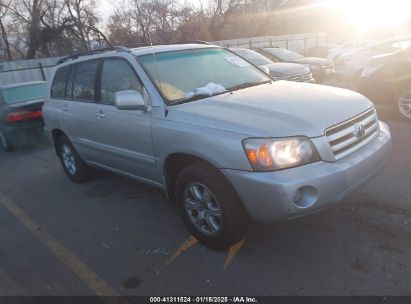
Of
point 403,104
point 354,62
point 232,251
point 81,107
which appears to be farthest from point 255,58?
point 232,251

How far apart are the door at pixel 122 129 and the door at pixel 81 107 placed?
7.5 inches

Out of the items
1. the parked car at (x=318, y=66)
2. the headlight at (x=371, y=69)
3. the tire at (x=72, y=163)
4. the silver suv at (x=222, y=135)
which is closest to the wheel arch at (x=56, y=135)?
the tire at (x=72, y=163)

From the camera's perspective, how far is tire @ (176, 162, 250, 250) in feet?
10.6

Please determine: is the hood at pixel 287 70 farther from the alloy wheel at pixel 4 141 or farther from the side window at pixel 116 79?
the alloy wheel at pixel 4 141

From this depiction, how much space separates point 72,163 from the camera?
5902 millimetres

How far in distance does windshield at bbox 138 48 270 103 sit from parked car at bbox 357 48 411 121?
341 cm

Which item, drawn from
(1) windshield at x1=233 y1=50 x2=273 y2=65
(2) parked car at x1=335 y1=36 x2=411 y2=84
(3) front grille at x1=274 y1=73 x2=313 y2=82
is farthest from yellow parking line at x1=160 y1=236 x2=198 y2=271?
(2) parked car at x1=335 y1=36 x2=411 y2=84

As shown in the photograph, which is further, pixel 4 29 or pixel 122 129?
pixel 4 29

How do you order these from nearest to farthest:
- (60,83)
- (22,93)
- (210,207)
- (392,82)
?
1. (210,207)
2. (60,83)
3. (392,82)
4. (22,93)

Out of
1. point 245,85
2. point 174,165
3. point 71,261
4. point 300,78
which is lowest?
point 71,261

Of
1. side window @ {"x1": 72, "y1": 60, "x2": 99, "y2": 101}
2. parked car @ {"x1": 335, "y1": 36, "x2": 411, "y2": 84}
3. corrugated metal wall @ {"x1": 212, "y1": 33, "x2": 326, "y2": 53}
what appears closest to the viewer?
side window @ {"x1": 72, "y1": 60, "x2": 99, "y2": 101}

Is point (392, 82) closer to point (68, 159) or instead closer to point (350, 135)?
point (350, 135)

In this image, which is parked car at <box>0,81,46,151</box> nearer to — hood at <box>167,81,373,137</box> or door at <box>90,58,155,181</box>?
door at <box>90,58,155,181</box>

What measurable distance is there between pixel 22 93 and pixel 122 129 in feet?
18.9
